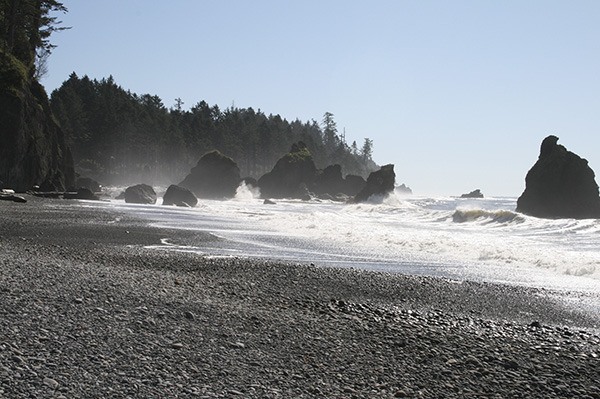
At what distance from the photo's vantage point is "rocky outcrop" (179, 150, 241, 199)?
95125 mm

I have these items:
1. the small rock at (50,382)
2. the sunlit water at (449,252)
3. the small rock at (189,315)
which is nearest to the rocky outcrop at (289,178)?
the sunlit water at (449,252)

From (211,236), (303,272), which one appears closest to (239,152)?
(211,236)

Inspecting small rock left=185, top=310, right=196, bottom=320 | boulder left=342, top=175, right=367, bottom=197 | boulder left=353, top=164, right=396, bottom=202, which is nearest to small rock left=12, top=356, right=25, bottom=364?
small rock left=185, top=310, right=196, bottom=320

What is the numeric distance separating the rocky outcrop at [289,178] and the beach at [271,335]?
3629 inches

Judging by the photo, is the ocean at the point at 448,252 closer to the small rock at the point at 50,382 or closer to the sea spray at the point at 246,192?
the small rock at the point at 50,382

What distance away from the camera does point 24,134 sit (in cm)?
4331

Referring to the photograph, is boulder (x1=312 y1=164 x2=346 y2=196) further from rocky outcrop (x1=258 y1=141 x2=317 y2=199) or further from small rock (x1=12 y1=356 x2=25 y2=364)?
small rock (x1=12 y1=356 x2=25 y2=364)

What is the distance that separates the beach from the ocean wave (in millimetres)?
28851

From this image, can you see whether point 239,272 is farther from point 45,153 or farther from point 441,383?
point 45,153

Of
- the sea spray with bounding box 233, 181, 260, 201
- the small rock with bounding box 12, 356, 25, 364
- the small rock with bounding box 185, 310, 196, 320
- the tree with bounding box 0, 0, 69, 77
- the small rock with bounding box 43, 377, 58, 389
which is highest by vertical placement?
the tree with bounding box 0, 0, 69, 77

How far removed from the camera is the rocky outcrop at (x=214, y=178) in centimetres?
9512

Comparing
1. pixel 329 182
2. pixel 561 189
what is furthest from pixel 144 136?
pixel 561 189

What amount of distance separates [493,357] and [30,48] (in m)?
55.6

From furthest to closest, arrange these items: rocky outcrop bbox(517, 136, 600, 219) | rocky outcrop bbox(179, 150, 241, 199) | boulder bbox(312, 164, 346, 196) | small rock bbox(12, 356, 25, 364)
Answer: boulder bbox(312, 164, 346, 196)
rocky outcrop bbox(179, 150, 241, 199)
rocky outcrop bbox(517, 136, 600, 219)
small rock bbox(12, 356, 25, 364)
